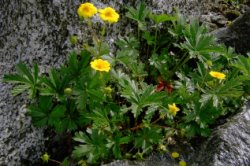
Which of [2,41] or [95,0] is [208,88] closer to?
[95,0]

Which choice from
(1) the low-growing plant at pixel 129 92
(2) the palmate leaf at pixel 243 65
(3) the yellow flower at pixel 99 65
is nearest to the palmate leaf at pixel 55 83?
(1) the low-growing plant at pixel 129 92

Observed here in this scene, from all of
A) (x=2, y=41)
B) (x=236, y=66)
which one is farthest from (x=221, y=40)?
(x=2, y=41)

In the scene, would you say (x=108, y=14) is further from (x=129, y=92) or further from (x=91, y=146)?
(x=91, y=146)

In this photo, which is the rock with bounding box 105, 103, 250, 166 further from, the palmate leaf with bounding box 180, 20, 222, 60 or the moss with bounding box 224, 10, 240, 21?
the moss with bounding box 224, 10, 240, 21

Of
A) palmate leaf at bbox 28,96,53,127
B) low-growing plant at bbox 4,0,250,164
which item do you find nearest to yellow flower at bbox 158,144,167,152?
low-growing plant at bbox 4,0,250,164

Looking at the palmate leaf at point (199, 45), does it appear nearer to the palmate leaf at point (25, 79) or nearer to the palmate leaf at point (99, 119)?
the palmate leaf at point (99, 119)

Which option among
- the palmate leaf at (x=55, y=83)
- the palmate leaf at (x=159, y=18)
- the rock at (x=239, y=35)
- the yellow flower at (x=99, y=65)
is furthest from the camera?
the rock at (x=239, y=35)
